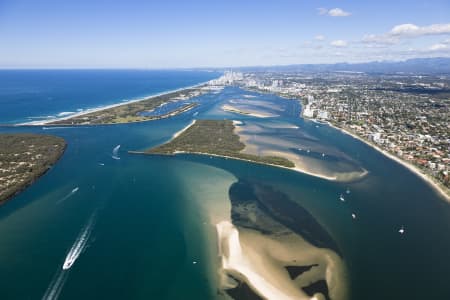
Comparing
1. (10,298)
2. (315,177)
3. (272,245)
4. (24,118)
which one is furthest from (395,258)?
(24,118)

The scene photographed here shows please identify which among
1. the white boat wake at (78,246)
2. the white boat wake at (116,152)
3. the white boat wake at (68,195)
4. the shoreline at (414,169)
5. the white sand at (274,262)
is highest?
the white boat wake at (68,195)

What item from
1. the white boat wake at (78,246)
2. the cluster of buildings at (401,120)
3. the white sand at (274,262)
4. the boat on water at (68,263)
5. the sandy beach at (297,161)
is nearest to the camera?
the white sand at (274,262)

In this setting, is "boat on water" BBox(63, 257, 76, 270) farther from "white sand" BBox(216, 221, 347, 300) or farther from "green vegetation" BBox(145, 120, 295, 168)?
"green vegetation" BBox(145, 120, 295, 168)

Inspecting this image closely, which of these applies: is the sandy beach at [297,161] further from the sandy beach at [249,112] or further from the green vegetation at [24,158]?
the green vegetation at [24,158]

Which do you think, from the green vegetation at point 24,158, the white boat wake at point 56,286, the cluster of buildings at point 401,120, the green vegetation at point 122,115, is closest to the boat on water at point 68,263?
the white boat wake at point 56,286

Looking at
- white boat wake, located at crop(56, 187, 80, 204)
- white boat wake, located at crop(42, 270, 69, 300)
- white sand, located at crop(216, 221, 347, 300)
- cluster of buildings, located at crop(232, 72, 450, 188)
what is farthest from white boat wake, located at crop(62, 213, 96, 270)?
cluster of buildings, located at crop(232, 72, 450, 188)

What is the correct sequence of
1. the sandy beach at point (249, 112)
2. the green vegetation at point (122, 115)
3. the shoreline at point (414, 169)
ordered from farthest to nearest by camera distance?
the sandy beach at point (249, 112)
the green vegetation at point (122, 115)
the shoreline at point (414, 169)

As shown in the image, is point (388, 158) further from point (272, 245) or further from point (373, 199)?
point (272, 245)

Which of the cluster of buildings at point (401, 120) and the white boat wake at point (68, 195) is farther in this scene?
the cluster of buildings at point (401, 120)
